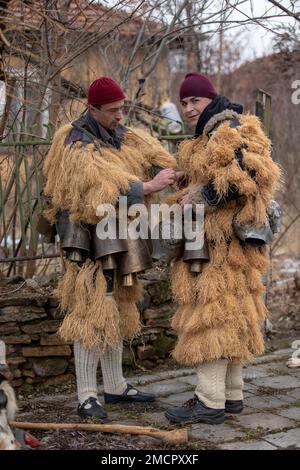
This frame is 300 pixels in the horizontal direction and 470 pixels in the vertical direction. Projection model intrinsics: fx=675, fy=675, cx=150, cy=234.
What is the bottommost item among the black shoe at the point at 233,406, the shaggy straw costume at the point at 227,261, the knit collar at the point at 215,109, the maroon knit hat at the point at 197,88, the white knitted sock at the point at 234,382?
the black shoe at the point at 233,406

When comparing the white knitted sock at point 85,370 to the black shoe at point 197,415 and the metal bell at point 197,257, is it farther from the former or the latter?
the metal bell at point 197,257

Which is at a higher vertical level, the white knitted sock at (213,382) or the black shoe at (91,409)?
the white knitted sock at (213,382)

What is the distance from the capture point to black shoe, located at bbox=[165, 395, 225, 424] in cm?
390

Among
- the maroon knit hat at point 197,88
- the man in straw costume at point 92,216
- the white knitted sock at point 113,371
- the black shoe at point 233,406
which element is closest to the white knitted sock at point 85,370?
the man in straw costume at point 92,216

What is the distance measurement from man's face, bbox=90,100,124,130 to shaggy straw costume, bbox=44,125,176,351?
153 millimetres

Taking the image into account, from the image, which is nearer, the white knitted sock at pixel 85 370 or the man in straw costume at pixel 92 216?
the man in straw costume at pixel 92 216

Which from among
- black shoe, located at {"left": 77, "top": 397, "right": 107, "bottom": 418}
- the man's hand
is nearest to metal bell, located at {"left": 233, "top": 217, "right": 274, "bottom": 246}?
the man's hand

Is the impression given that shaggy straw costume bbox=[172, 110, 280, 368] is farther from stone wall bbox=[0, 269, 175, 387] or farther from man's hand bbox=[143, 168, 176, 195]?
stone wall bbox=[0, 269, 175, 387]

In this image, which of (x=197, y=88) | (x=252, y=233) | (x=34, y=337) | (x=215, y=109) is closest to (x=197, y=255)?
(x=252, y=233)

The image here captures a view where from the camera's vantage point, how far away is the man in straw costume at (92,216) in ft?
12.6

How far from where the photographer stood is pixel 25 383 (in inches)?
191

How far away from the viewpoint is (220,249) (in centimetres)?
388
